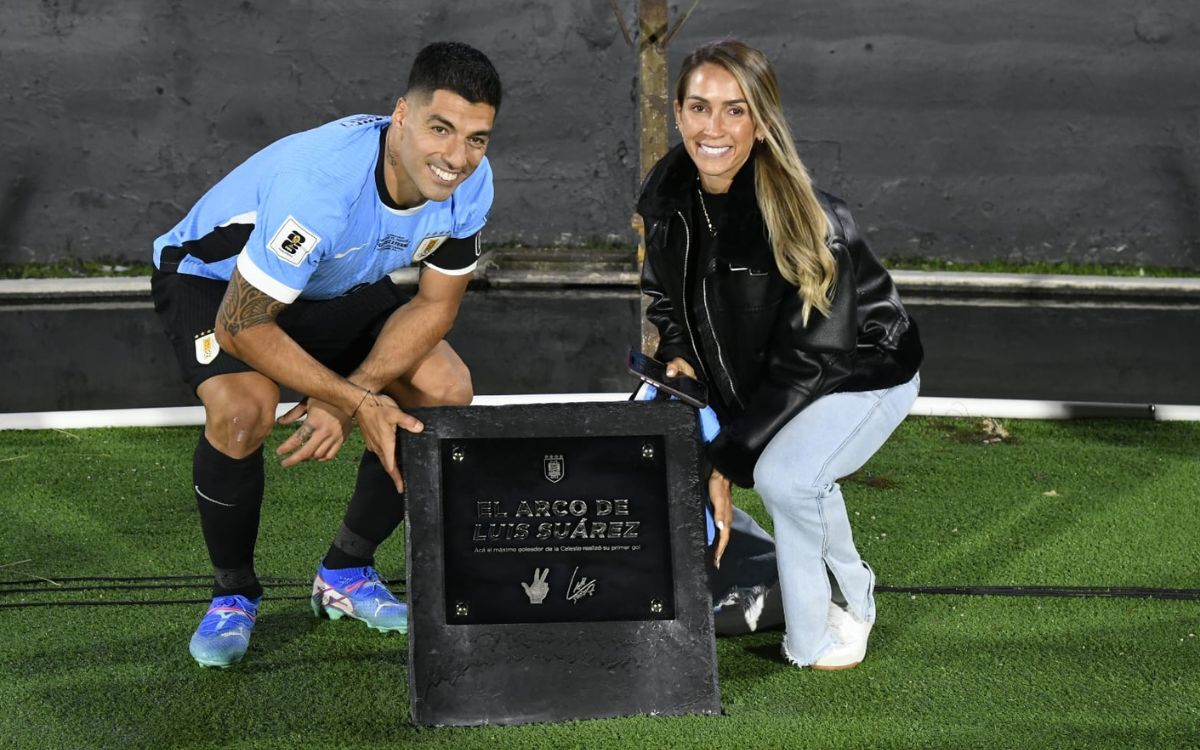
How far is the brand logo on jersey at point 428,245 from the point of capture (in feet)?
10.9

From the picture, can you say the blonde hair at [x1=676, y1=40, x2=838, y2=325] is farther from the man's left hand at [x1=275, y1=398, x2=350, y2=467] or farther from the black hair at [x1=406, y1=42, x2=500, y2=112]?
the man's left hand at [x1=275, y1=398, x2=350, y2=467]

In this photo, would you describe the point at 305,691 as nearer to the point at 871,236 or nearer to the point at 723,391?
A: the point at 723,391

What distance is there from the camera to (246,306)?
9.72ft

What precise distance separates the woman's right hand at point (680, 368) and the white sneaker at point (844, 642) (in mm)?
633

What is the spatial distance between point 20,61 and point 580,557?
7.30 metres

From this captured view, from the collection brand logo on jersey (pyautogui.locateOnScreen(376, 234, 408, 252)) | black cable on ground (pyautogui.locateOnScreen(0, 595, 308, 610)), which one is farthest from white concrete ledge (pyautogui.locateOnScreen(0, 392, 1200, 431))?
brand logo on jersey (pyautogui.locateOnScreen(376, 234, 408, 252))

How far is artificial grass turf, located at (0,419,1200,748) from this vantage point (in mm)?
2777

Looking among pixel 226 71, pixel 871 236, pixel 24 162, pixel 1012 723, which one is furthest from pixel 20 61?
pixel 1012 723

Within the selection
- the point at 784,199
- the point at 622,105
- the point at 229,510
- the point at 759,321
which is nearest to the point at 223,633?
the point at 229,510

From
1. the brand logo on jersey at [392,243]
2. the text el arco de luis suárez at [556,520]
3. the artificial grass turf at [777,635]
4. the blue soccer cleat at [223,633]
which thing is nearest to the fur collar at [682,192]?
the brand logo on jersey at [392,243]

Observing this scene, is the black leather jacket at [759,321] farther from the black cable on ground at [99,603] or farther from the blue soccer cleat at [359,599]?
the black cable on ground at [99,603]

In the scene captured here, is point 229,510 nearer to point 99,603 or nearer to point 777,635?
point 99,603

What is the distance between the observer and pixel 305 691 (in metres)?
3.01

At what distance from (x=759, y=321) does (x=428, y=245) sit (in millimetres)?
864
